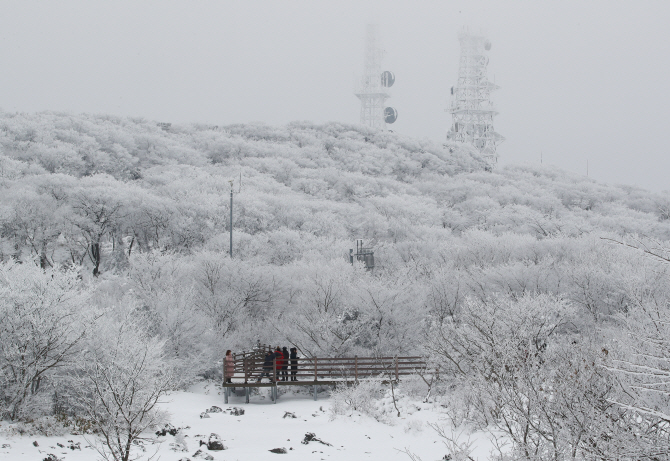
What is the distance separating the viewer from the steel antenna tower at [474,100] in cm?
10131

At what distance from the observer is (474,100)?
331 feet

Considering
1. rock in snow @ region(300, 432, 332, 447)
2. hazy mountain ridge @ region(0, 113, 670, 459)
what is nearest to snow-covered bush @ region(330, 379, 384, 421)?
rock in snow @ region(300, 432, 332, 447)

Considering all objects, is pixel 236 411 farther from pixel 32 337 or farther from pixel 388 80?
pixel 388 80

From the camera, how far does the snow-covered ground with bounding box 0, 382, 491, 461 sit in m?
13.3

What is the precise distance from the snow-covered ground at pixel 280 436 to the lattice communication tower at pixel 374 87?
81.7m

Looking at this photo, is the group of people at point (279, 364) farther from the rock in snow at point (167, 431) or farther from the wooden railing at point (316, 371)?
the rock in snow at point (167, 431)

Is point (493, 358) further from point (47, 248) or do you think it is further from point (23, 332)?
point (47, 248)

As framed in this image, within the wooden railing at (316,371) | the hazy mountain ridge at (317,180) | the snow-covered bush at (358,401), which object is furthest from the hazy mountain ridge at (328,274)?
the snow-covered bush at (358,401)

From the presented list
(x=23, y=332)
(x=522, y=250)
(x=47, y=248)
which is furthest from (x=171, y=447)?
(x=47, y=248)

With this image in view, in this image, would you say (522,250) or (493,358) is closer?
(493,358)

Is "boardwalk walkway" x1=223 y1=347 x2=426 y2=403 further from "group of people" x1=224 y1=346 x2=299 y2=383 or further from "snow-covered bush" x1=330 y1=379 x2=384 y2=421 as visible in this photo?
"snow-covered bush" x1=330 y1=379 x2=384 y2=421

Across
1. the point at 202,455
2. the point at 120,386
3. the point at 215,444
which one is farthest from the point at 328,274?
the point at 120,386

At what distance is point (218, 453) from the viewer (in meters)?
13.8

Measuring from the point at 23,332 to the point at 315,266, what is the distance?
17.5 metres
